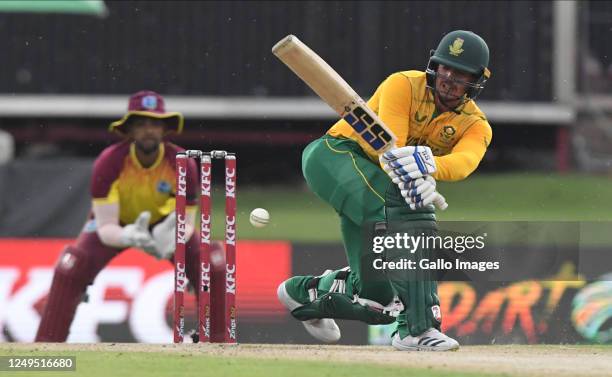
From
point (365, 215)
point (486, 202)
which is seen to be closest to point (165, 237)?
point (365, 215)

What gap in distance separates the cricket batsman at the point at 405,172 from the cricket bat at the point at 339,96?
0.07 metres

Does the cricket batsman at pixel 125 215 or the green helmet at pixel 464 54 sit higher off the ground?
the green helmet at pixel 464 54

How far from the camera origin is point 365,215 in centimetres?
629

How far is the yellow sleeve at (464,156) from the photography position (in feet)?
20.2

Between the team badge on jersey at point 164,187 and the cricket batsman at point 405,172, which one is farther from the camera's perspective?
the team badge on jersey at point 164,187

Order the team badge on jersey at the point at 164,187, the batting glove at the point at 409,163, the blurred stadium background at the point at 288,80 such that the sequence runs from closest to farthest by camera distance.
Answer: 1. the batting glove at the point at 409,163
2. the team badge on jersey at the point at 164,187
3. the blurred stadium background at the point at 288,80

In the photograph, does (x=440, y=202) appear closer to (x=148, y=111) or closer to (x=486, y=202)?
(x=148, y=111)

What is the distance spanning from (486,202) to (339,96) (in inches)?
338

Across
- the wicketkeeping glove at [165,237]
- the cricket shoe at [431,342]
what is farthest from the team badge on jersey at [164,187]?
the cricket shoe at [431,342]

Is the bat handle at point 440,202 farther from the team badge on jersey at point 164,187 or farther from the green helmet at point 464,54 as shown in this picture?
the team badge on jersey at point 164,187

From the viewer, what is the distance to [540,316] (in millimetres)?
8586

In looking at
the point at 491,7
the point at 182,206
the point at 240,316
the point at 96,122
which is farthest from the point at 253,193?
the point at 182,206

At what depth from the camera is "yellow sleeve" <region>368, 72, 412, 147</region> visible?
6246 mm

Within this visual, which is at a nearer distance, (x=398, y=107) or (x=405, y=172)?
(x=405, y=172)
